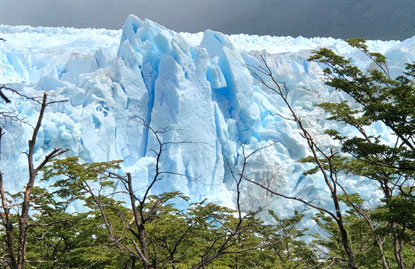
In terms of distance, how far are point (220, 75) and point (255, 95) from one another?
3.17m

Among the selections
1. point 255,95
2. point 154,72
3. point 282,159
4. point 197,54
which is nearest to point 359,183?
point 282,159

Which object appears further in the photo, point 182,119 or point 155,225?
point 182,119

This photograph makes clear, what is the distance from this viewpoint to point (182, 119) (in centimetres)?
2225

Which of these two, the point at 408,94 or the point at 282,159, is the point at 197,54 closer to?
the point at 282,159

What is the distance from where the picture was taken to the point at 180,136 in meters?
21.7

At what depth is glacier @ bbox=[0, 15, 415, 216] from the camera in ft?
67.0

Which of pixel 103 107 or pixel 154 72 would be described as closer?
pixel 103 107

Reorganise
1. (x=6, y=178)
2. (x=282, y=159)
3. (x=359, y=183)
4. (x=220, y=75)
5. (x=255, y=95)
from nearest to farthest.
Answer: (x=6, y=178) < (x=359, y=183) < (x=282, y=159) < (x=220, y=75) < (x=255, y=95)

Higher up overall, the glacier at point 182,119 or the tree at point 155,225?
the glacier at point 182,119

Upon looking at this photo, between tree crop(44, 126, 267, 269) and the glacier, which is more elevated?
the glacier

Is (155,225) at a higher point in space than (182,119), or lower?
lower

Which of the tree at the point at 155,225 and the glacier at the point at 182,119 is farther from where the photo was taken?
the glacier at the point at 182,119

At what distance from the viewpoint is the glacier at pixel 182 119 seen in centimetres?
2042

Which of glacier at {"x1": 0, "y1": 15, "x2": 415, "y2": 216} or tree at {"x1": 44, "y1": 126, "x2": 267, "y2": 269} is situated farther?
glacier at {"x1": 0, "y1": 15, "x2": 415, "y2": 216}
